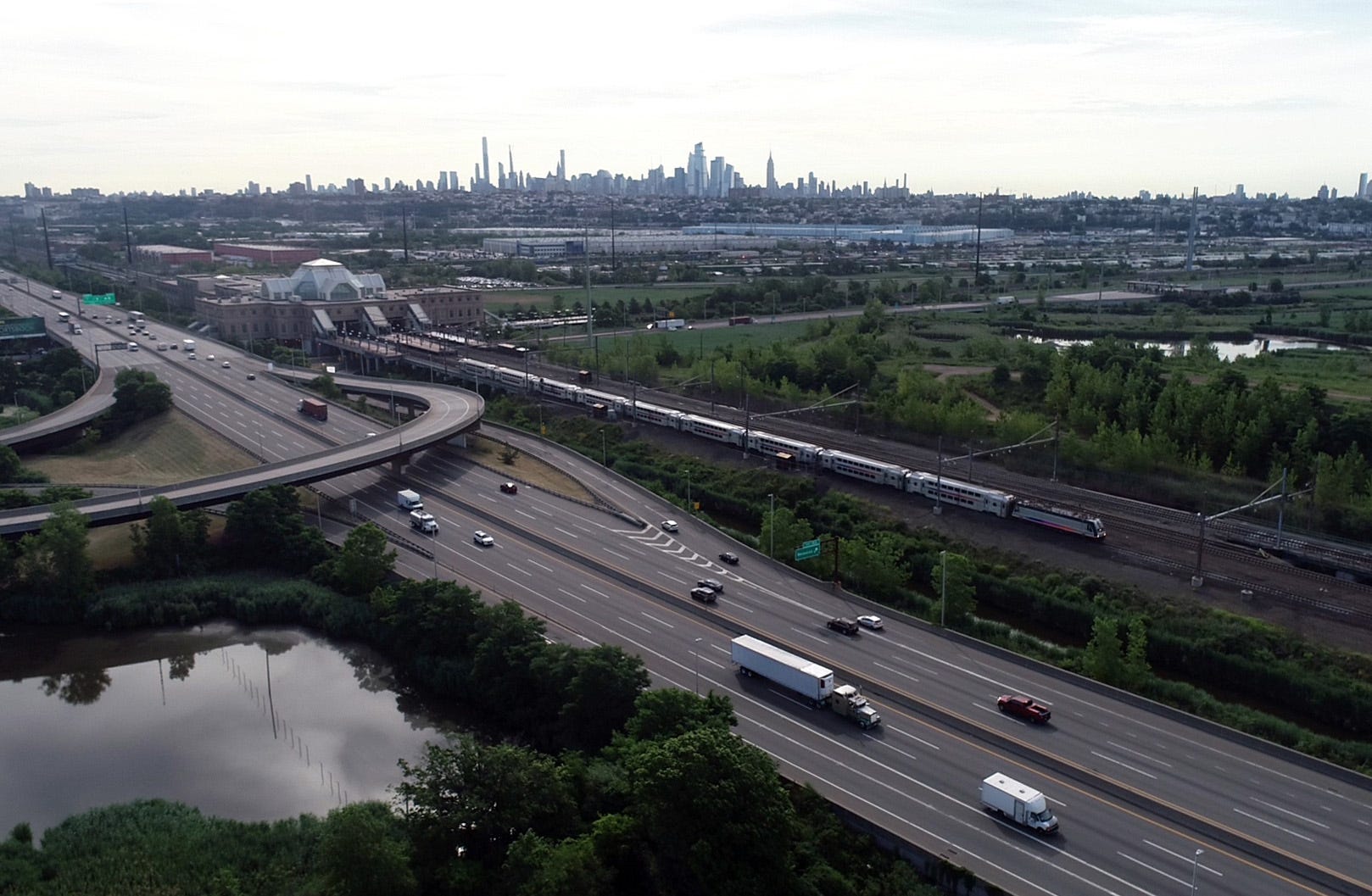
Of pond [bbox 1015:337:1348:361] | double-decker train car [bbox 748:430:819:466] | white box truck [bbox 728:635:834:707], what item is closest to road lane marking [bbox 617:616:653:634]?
white box truck [bbox 728:635:834:707]

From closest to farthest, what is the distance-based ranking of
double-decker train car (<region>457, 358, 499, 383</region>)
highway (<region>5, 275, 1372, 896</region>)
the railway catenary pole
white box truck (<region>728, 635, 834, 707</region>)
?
highway (<region>5, 275, 1372, 896</region>), white box truck (<region>728, 635, 834, 707</region>), the railway catenary pole, double-decker train car (<region>457, 358, 499, 383</region>)

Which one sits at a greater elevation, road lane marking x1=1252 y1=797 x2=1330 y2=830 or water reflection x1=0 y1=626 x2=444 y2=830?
road lane marking x1=1252 y1=797 x2=1330 y2=830

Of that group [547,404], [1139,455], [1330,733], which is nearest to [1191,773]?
[1330,733]

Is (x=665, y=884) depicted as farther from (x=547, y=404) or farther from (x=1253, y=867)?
(x=547, y=404)

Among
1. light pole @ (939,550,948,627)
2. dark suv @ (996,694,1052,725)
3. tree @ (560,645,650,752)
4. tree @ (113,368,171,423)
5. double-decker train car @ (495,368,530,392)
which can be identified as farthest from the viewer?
double-decker train car @ (495,368,530,392)

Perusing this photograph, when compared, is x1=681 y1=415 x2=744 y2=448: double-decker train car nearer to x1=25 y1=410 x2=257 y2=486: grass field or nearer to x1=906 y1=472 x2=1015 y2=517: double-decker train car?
x1=906 y1=472 x2=1015 y2=517: double-decker train car
